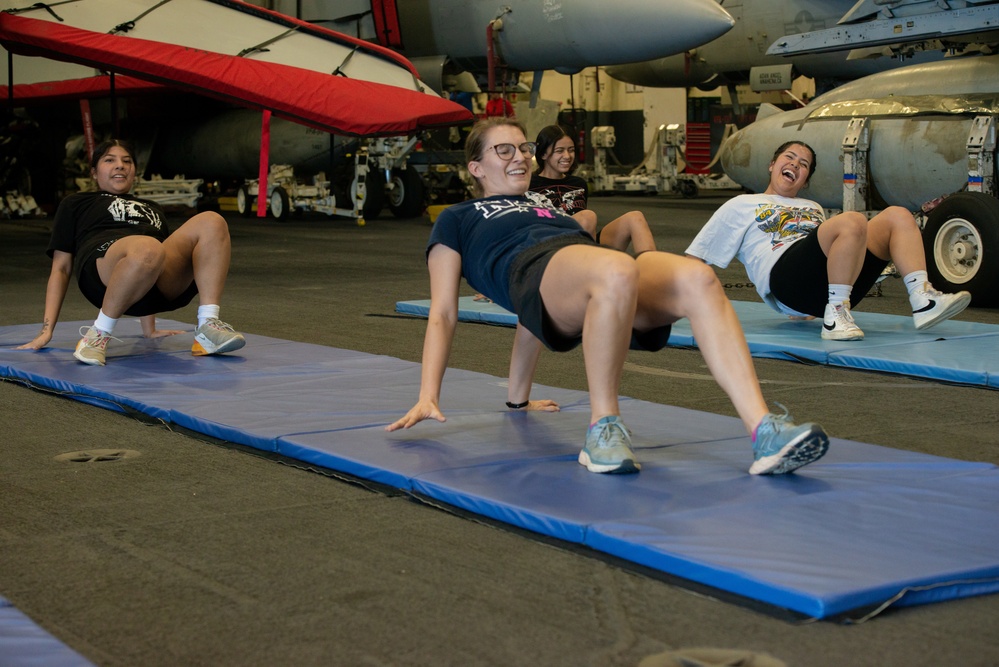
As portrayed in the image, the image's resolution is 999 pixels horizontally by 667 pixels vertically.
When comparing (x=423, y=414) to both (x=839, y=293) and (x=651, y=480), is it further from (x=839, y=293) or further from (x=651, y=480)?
(x=839, y=293)

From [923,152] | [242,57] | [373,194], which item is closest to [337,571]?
[923,152]

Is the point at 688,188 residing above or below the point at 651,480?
above

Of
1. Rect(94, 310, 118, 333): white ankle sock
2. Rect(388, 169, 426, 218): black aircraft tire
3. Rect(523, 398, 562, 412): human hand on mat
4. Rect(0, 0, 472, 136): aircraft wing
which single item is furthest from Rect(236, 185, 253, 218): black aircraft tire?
Rect(523, 398, 562, 412): human hand on mat

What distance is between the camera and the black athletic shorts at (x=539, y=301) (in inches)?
108

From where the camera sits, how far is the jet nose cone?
10.8 meters

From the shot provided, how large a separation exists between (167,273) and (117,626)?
273 centimetres

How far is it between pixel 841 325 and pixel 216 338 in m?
2.36

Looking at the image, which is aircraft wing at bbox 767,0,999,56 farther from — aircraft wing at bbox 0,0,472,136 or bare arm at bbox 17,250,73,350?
bare arm at bbox 17,250,73,350

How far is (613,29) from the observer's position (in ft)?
36.0

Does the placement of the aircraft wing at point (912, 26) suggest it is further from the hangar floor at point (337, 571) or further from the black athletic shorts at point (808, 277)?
the hangar floor at point (337, 571)

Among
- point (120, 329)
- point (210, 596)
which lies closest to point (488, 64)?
point (120, 329)

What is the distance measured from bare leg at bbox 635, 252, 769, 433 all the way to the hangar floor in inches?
22.2

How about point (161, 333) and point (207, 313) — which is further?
point (161, 333)

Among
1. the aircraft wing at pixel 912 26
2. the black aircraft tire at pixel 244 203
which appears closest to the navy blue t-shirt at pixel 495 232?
the aircraft wing at pixel 912 26
